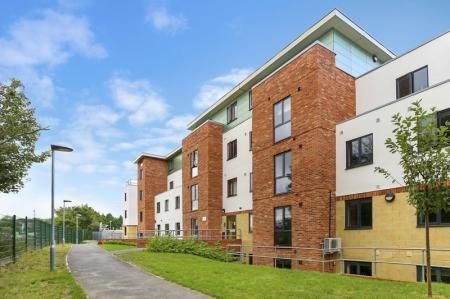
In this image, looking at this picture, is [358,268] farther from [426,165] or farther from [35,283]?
[35,283]

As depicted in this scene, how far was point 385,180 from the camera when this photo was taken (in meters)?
15.4

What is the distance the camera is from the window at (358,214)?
1620cm

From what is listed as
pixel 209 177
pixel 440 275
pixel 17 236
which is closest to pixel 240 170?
pixel 209 177

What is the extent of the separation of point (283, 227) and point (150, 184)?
28.1 m

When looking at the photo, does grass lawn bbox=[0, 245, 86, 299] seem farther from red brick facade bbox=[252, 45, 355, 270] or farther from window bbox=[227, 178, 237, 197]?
window bbox=[227, 178, 237, 197]

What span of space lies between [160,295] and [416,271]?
30.7 ft

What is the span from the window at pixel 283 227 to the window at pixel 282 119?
3.65 meters

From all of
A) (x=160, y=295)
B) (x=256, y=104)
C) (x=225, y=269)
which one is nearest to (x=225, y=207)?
(x=256, y=104)

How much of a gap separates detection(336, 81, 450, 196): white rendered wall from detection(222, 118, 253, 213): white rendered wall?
8701 mm

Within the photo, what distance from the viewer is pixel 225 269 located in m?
14.7

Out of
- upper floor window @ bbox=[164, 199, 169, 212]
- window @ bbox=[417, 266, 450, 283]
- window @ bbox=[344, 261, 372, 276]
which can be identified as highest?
upper floor window @ bbox=[164, 199, 169, 212]

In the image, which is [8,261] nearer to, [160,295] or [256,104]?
[160,295]

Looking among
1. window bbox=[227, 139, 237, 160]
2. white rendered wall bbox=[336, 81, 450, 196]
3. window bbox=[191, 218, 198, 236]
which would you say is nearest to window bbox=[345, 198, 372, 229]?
white rendered wall bbox=[336, 81, 450, 196]

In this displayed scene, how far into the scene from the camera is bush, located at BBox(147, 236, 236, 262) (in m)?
22.0
